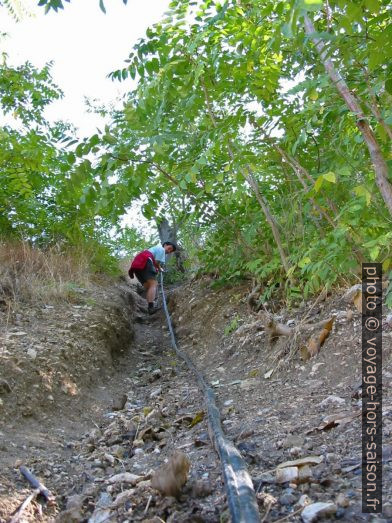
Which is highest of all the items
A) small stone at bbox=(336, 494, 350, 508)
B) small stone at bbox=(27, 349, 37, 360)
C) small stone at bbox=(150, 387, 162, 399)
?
small stone at bbox=(27, 349, 37, 360)

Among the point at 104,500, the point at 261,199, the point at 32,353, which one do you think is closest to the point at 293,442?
the point at 104,500

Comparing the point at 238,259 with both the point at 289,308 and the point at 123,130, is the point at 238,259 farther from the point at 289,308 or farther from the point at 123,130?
the point at 123,130

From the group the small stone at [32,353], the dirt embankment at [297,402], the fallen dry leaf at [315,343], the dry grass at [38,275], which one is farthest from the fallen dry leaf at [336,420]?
the dry grass at [38,275]

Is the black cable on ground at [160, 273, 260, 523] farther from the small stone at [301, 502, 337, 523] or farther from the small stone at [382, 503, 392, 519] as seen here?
the small stone at [382, 503, 392, 519]

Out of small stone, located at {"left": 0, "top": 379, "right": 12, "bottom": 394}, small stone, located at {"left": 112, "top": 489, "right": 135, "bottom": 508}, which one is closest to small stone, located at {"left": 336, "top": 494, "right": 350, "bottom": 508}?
small stone, located at {"left": 112, "top": 489, "right": 135, "bottom": 508}

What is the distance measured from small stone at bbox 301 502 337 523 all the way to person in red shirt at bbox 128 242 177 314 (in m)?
6.05

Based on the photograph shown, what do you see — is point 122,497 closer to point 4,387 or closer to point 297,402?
point 297,402

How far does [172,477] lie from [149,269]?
19.2ft

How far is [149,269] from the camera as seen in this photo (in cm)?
735

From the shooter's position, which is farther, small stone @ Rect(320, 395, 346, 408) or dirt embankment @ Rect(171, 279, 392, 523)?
small stone @ Rect(320, 395, 346, 408)

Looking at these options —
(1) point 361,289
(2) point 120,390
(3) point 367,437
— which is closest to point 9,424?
(2) point 120,390

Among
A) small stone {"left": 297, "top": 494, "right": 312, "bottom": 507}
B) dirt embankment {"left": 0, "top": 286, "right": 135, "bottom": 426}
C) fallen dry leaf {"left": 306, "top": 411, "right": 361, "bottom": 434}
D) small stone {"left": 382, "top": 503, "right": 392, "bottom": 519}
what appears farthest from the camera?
dirt embankment {"left": 0, "top": 286, "right": 135, "bottom": 426}

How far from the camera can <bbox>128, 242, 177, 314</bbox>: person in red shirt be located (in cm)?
720

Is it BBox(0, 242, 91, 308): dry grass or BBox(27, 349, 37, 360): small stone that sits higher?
BBox(0, 242, 91, 308): dry grass
